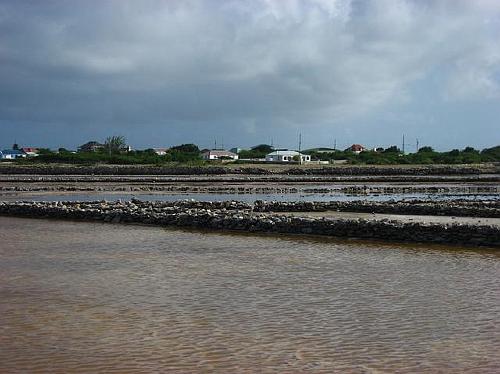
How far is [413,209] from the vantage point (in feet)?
78.6

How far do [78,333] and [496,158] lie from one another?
11299cm

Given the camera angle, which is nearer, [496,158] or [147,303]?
[147,303]

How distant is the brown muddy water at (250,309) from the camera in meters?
7.24

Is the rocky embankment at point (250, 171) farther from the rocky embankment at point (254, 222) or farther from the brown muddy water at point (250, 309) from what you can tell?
the brown muddy water at point (250, 309)

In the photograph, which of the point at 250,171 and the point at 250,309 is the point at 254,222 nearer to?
the point at 250,309

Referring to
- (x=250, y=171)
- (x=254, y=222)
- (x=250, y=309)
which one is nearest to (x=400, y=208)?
(x=254, y=222)

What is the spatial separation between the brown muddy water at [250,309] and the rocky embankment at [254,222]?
113cm

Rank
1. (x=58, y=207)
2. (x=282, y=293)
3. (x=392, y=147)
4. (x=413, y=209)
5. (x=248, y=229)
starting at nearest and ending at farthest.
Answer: (x=282, y=293) < (x=248, y=229) < (x=413, y=209) < (x=58, y=207) < (x=392, y=147)

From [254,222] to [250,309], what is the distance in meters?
10.2

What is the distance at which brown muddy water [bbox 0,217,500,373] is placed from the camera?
724 cm

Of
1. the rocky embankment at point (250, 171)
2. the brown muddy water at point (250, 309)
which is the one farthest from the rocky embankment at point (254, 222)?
the rocky embankment at point (250, 171)

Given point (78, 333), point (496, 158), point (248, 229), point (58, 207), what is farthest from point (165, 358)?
point (496, 158)

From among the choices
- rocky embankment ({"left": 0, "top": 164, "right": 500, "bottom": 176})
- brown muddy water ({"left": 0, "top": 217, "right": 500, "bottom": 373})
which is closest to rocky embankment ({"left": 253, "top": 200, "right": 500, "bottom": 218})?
brown muddy water ({"left": 0, "top": 217, "right": 500, "bottom": 373})

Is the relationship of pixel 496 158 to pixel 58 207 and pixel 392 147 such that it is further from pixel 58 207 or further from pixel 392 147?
pixel 58 207
